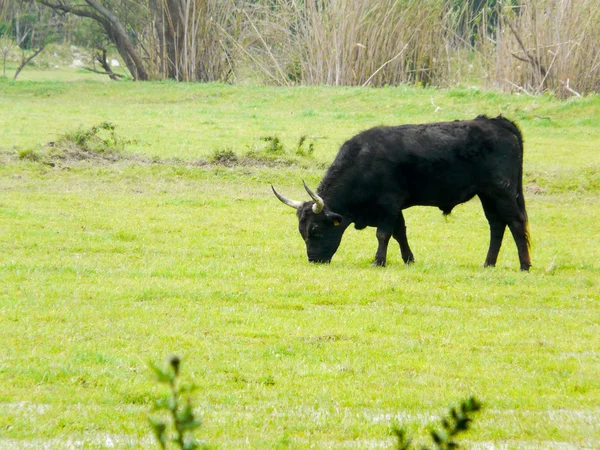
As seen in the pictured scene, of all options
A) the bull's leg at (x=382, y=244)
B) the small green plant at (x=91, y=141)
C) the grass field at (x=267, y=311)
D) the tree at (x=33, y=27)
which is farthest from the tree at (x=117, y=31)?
the bull's leg at (x=382, y=244)

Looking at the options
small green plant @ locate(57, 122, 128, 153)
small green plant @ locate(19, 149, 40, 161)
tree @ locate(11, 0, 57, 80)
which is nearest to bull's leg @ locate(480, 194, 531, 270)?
small green plant @ locate(57, 122, 128, 153)

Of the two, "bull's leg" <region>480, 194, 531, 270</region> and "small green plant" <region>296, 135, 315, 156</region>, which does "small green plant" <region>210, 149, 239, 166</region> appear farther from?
"bull's leg" <region>480, 194, 531, 270</region>

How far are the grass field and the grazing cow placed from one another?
457 mm

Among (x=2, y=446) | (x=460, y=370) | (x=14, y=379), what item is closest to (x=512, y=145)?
(x=460, y=370)

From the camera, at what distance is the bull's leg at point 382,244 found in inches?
449

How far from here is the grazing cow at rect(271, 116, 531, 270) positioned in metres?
11.4

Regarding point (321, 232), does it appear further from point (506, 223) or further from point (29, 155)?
point (29, 155)

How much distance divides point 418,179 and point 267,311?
136 inches

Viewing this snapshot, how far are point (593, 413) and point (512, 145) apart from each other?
5.73 metres

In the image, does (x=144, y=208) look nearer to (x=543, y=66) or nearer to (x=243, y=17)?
(x=543, y=66)

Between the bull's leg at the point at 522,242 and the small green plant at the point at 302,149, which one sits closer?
the bull's leg at the point at 522,242

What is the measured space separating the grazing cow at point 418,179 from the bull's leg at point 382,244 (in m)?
0.01

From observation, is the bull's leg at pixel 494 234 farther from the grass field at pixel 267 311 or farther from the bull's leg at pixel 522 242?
the grass field at pixel 267 311

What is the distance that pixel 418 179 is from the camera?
1145 cm
